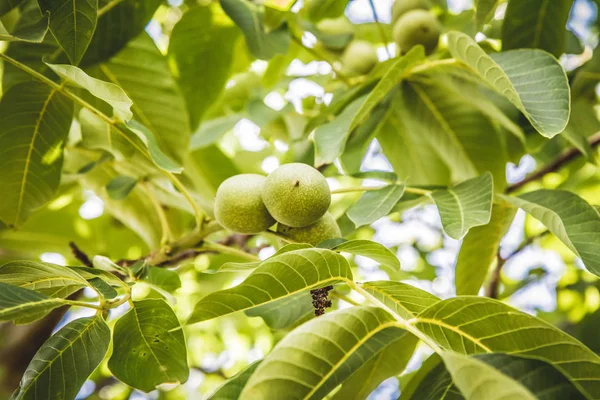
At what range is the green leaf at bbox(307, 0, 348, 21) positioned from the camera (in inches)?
63.7

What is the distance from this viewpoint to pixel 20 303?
0.76 meters

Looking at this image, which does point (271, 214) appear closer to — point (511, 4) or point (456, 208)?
point (456, 208)

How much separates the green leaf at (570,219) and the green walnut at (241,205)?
54cm

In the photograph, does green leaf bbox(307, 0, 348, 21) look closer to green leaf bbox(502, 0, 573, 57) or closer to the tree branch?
green leaf bbox(502, 0, 573, 57)

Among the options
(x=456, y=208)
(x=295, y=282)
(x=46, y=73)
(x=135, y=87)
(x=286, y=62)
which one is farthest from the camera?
(x=286, y=62)

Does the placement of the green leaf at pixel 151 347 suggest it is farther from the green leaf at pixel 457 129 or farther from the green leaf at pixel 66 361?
the green leaf at pixel 457 129

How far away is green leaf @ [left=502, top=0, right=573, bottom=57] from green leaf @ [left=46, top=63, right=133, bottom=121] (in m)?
0.98

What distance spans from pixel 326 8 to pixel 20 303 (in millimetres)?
1220

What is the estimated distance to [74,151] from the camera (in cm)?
160

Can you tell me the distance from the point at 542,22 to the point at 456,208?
24.6 inches

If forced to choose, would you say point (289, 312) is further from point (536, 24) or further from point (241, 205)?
point (536, 24)

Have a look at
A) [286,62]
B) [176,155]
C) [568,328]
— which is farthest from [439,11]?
[568,328]

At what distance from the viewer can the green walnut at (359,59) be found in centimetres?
173

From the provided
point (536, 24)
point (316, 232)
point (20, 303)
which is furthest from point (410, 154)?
point (20, 303)
